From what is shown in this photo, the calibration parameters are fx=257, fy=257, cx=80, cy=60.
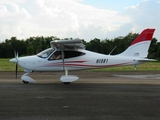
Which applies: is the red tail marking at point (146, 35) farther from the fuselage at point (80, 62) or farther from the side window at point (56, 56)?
the side window at point (56, 56)

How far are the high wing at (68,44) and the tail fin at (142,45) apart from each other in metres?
3.06

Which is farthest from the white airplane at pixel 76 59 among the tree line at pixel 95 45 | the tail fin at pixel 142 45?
the tree line at pixel 95 45

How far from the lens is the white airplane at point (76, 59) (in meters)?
14.1

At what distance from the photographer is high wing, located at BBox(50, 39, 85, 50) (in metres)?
12.2

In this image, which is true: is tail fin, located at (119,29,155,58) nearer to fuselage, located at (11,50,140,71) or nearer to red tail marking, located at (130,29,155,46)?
red tail marking, located at (130,29,155,46)

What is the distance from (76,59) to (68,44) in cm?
148

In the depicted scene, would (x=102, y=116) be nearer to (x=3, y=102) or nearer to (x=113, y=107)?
(x=113, y=107)

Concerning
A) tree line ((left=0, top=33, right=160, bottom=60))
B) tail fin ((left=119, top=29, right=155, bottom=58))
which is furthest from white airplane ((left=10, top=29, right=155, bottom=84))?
tree line ((left=0, top=33, right=160, bottom=60))

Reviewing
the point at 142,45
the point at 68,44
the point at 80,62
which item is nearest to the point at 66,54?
the point at 80,62

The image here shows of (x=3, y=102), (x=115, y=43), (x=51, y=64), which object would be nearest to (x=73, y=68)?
(x=51, y=64)

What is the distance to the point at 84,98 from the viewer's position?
8.89 meters

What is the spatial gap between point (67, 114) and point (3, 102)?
258 centimetres

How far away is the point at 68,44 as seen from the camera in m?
13.3

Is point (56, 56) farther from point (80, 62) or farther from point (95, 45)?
point (95, 45)
